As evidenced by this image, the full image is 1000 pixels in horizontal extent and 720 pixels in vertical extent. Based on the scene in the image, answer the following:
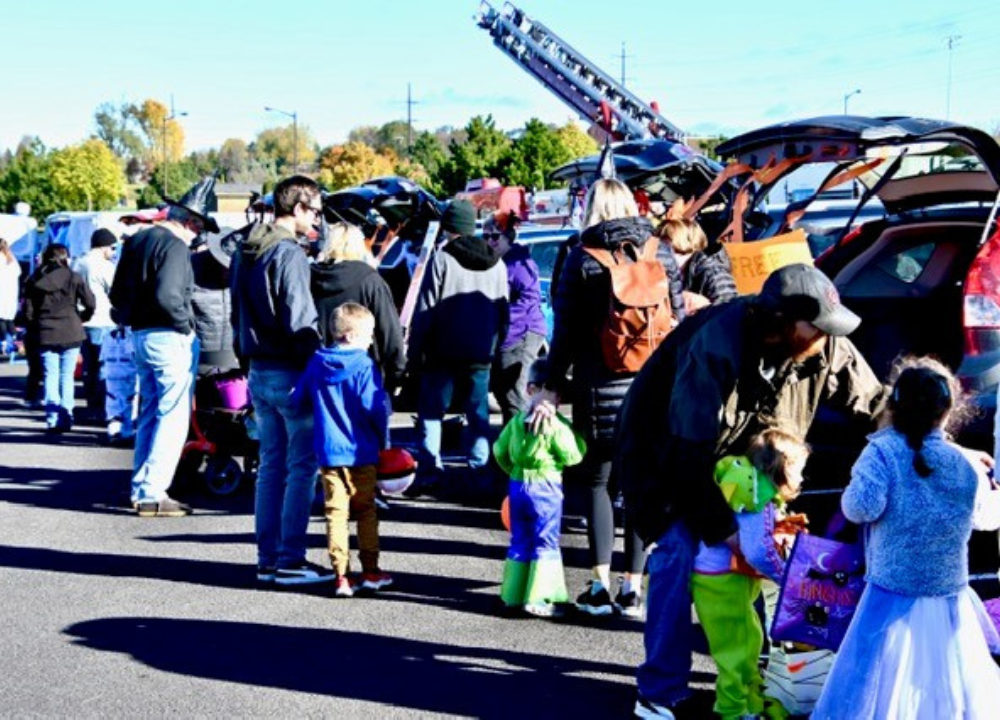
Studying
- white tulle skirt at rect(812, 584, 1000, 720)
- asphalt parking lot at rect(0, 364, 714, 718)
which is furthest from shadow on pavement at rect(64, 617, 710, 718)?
white tulle skirt at rect(812, 584, 1000, 720)

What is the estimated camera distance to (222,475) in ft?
32.5

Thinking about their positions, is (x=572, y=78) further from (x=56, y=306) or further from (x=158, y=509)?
(x=158, y=509)

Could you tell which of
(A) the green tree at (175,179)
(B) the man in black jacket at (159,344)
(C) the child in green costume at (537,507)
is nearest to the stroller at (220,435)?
(B) the man in black jacket at (159,344)

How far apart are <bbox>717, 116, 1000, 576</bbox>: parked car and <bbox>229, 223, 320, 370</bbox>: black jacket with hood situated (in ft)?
8.90

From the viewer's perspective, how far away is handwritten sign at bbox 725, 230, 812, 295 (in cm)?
750

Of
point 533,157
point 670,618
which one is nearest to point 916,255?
point 670,618

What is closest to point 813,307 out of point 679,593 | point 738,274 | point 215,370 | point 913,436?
point 913,436

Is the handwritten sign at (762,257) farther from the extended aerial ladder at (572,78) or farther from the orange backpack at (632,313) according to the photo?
the extended aerial ladder at (572,78)

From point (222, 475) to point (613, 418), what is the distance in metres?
4.47

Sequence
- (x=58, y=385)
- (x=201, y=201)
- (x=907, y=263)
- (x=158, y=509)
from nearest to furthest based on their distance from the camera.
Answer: (x=907, y=263)
(x=158, y=509)
(x=201, y=201)
(x=58, y=385)

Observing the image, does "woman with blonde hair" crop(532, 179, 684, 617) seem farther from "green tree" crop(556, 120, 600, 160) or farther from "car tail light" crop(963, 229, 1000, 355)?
"green tree" crop(556, 120, 600, 160)

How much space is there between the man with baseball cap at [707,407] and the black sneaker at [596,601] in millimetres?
1356

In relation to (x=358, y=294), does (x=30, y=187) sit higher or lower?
higher

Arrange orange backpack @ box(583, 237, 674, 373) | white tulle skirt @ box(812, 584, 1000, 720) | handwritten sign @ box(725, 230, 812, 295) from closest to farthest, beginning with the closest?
1. white tulle skirt @ box(812, 584, 1000, 720)
2. orange backpack @ box(583, 237, 674, 373)
3. handwritten sign @ box(725, 230, 812, 295)
